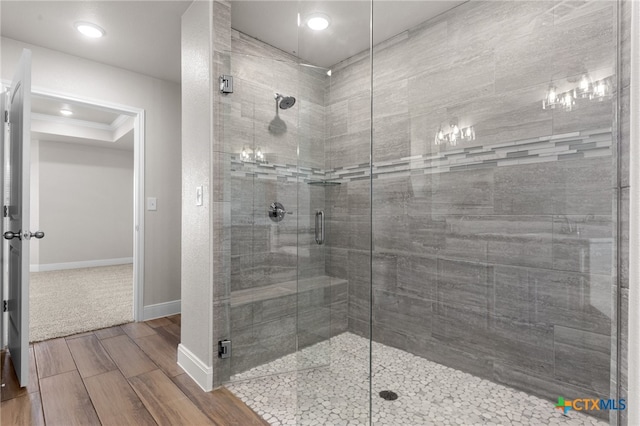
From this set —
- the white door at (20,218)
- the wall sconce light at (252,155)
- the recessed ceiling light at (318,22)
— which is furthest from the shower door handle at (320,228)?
the white door at (20,218)

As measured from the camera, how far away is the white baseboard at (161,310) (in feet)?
10.4

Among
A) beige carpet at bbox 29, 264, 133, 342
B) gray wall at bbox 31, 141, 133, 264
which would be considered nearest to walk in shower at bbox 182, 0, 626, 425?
beige carpet at bbox 29, 264, 133, 342

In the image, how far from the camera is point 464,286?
2.04 metres

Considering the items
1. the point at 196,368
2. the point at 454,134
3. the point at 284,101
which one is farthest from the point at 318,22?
the point at 196,368

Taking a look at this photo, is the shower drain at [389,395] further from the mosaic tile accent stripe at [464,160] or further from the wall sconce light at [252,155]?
the wall sconce light at [252,155]

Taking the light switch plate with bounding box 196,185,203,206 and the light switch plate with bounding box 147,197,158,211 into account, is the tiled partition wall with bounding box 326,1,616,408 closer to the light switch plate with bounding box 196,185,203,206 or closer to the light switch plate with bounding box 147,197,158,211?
the light switch plate with bounding box 196,185,203,206

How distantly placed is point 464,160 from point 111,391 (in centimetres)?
256

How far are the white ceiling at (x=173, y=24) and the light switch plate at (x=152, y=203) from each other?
4.35 ft

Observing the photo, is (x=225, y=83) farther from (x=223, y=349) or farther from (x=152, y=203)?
(x=152, y=203)

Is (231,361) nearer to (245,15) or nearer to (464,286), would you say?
(464,286)

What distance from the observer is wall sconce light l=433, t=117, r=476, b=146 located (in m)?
2.03

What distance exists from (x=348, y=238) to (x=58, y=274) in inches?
225

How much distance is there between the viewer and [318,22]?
184 cm

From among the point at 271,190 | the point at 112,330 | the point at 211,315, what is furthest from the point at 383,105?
the point at 112,330
